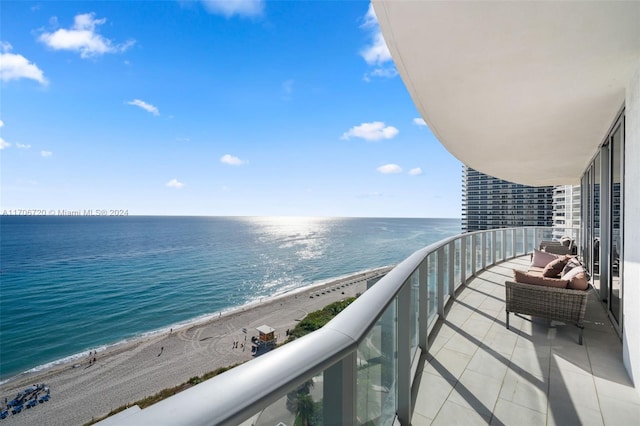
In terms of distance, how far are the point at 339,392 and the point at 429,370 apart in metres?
2.51

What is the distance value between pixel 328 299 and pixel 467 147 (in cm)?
2480

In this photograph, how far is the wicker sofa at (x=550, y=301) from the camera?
355 centimetres

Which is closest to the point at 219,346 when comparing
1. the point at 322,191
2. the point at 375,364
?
the point at 375,364

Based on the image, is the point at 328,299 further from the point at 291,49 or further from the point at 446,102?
the point at 446,102

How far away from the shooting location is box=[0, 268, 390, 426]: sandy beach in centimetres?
1483

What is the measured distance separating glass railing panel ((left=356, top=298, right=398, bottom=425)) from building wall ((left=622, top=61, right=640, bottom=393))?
2416 millimetres

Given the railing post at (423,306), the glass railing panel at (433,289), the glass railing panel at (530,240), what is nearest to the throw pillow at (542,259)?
the glass railing panel at (433,289)

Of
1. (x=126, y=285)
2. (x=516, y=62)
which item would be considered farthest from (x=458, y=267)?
(x=126, y=285)

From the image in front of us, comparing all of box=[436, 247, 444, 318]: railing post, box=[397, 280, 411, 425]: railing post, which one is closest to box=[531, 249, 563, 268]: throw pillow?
box=[436, 247, 444, 318]: railing post

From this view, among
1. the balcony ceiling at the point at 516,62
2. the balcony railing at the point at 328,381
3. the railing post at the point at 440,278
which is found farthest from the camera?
the railing post at the point at 440,278

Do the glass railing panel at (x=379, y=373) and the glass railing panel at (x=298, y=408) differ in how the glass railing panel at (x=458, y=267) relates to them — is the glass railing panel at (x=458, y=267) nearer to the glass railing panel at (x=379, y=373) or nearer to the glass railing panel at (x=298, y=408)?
the glass railing panel at (x=379, y=373)

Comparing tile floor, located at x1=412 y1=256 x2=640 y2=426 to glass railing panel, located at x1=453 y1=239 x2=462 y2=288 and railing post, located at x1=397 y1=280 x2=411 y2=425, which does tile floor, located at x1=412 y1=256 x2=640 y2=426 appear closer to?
railing post, located at x1=397 y1=280 x2=411 y2=425

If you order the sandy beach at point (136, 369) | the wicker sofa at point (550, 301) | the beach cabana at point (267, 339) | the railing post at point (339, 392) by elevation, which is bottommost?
the sandy beach at point (136, 369)

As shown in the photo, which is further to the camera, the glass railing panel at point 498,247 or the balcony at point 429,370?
the glass railing panel at point 498,247
